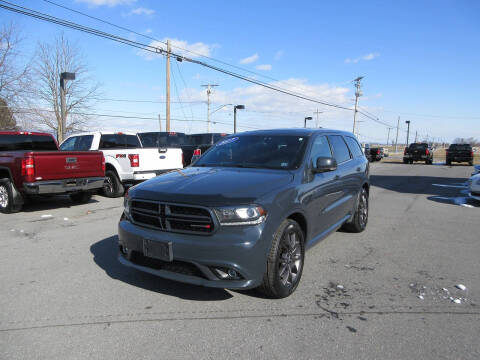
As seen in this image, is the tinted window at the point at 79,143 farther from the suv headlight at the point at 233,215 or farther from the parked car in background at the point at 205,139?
the suv headlight at the point at 233,215

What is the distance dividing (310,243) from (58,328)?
261 cm

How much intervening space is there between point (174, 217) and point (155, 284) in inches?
39.7

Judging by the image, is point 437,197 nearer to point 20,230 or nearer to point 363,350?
point 363,350

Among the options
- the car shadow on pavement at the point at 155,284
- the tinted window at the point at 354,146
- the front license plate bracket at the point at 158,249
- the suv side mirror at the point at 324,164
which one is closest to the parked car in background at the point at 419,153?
the tinted window at the point at 354,146

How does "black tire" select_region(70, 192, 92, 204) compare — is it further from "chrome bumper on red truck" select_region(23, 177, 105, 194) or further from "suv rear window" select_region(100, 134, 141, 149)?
"suv rear window" select_region(100, 134, 141, 149)

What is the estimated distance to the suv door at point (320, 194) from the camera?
384cm

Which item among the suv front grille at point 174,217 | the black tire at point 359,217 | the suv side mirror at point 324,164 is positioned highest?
the suv side mirror at point 324,164

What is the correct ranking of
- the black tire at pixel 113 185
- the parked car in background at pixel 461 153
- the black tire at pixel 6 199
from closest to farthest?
the black tire at pixel 6 199 < the black tire at pixel 113 185 < the parked car in background at pixel 461 153

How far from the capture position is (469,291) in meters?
3.62

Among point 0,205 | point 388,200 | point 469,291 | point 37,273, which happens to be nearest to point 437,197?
point 388,200

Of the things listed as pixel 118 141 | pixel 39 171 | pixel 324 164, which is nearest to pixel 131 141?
pixel 118 141

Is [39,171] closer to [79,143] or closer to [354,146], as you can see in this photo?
[79,143]

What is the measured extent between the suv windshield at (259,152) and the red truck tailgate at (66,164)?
420 centimetres

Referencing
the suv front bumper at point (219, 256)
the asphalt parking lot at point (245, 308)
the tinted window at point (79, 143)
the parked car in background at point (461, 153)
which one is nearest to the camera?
the asphalt parking lot at point (245, 308)
